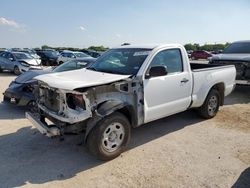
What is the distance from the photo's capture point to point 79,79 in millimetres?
4715

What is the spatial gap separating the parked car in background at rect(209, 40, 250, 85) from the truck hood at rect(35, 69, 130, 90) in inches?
245

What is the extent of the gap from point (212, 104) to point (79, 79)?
376 cm

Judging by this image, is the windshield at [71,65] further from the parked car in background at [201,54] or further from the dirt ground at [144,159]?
the parked car in background at [201,54]

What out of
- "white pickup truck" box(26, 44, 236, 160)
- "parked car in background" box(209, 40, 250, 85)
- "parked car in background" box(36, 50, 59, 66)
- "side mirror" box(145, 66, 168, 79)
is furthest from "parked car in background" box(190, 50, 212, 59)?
"side mirror" box(145, 66, 168, 79)

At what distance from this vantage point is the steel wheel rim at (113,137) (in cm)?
452

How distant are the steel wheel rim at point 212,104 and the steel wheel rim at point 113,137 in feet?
9.82

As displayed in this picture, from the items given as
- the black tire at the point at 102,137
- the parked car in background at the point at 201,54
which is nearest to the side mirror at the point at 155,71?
the black tire at the point at 102,137

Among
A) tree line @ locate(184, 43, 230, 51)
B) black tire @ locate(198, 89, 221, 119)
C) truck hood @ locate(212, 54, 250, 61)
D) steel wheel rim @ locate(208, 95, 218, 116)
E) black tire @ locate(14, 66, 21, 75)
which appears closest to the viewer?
black tire @ locate(198, 89, 221, 119)

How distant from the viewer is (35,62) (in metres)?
17.3

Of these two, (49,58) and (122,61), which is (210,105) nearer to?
(122,61)

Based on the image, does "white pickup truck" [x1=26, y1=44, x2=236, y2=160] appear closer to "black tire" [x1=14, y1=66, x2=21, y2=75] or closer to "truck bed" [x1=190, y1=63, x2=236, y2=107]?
"truck bed" [x1=190, y1=63, x2=236, y2=107]

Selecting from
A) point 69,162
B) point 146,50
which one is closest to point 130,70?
point 146,50

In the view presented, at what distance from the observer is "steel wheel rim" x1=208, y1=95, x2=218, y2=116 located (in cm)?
684

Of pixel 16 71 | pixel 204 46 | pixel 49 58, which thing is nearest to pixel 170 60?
pixel 16 71
